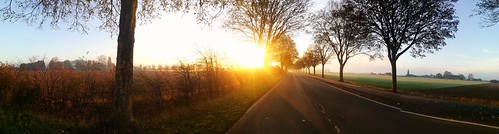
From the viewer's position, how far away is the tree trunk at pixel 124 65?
771 centimetres

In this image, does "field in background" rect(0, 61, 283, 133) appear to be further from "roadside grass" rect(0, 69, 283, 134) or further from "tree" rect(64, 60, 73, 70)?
"tree" rect(64, 60, 73, 70)

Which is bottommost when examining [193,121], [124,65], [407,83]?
[407,83]

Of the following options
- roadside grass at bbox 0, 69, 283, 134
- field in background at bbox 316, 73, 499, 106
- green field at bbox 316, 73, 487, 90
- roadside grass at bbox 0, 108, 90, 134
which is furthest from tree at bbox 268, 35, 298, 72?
roadside grass at bbox 0, 108, 90, 134

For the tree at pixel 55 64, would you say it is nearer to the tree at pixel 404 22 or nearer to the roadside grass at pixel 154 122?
the roadside grass at pixel 154 122

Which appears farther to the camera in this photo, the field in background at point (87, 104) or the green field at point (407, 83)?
the green field at point (407, 83)

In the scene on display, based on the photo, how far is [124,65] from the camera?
25.4ft

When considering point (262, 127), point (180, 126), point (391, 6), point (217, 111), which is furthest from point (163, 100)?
point (391, 6)

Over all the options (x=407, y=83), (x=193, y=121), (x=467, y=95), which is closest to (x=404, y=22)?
(x=467, y=95)

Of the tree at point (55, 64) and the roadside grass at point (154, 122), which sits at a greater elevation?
the tree at point (55, 64)

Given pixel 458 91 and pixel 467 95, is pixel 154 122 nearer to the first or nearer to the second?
pixel 467 95

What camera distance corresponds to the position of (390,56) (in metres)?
29.3

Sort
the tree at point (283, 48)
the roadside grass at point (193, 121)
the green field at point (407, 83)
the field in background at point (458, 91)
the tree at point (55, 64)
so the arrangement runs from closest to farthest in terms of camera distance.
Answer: the roadside grass at point (193, 121) < the tree at point (55, 64) < the field in background at point (458, 91) < the tree at point (283, 48) < the green field at point (407, 83)

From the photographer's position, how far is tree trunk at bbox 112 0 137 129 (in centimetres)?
771

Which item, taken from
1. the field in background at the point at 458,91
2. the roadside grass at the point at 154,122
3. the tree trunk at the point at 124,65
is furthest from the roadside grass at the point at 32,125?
the field in background at the point at 458,91
